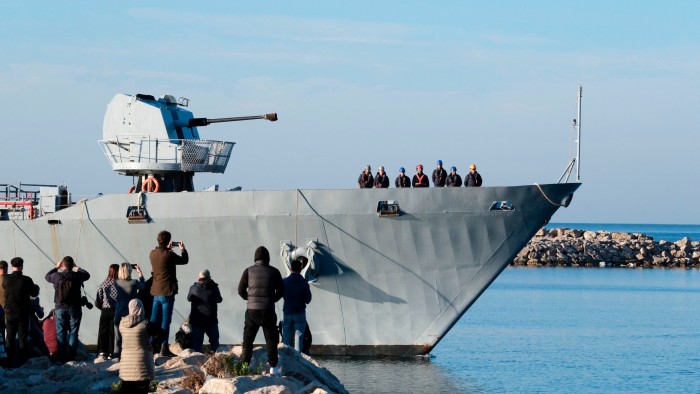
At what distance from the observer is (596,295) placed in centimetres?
5391

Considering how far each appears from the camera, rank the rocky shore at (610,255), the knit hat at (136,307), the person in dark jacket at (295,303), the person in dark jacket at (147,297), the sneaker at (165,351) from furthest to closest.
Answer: the rocky shore at (610,255) < the person in dark jacket at (147,297) < the sneaker at (165,351) < the person in dark jacket at (295,303) < the knit hat at (136,307)

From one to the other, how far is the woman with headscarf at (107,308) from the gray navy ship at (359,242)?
6752mm

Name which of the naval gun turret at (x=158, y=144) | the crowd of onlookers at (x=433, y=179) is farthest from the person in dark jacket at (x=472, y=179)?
the naval gun turret at (x=158, y=144)

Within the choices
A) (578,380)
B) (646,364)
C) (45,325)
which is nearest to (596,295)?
(646,364)

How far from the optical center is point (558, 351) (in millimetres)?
30844

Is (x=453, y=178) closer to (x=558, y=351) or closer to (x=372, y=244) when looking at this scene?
(x=372, y=244)

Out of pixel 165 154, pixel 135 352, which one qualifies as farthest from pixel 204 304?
pixel 165 154

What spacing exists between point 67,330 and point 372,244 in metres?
8.40

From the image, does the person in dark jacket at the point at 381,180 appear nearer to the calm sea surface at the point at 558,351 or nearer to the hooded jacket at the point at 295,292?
the calm sea surface at the point at 558,351

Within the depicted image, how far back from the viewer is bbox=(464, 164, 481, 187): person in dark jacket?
2583cm

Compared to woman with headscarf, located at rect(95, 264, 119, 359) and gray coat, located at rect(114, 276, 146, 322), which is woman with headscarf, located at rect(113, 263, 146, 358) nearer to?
gray coat, located at rect(114, 276, 146, 322)

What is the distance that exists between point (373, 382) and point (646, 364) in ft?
28.6

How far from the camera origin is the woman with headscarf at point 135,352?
1412 cm

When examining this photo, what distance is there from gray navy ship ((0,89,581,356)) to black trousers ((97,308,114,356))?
6.69 m
